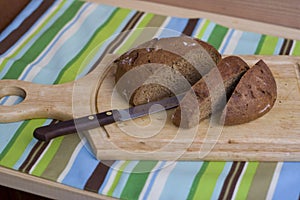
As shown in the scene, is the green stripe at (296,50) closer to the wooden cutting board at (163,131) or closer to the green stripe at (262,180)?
the wooden cutting board at (163,131)

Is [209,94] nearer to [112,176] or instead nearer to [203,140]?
[203,140]

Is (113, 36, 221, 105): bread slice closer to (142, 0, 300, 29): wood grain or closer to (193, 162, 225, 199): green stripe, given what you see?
(193, 162, 225, 199): green stripe

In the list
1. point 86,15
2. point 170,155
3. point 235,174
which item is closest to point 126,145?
point 170,155

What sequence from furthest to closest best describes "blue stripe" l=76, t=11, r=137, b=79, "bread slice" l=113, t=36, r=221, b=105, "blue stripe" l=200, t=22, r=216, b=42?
1. "blue stripe" l=200, t=22, r=216, b=42
2. "blue stripe" l=76, t=11, r=137, b=79
3. "bread slice" l=113, t=36, r=221, b=105

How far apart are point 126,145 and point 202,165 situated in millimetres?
120

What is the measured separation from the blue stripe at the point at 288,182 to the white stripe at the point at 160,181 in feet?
0.52

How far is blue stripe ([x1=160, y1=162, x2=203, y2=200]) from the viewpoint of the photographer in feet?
2.87

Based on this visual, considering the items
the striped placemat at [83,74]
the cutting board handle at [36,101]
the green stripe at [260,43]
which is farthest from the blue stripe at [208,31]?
the cutting board handle at [36,101]

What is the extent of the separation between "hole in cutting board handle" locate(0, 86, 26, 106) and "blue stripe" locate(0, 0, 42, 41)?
0.69ft

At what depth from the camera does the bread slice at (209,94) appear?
94cm

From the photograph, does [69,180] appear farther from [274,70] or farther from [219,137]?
[274,70]

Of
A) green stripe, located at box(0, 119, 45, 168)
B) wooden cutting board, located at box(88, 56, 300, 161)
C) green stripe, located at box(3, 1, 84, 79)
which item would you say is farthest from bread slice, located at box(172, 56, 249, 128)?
green stripe, located at box(3, 1, 84, 79)

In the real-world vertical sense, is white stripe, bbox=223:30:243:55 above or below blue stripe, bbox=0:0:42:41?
above

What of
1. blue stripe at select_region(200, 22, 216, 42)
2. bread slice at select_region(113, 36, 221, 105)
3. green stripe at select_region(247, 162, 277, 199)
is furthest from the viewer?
blue stripe at select_region(200, 22, 216, 42)
